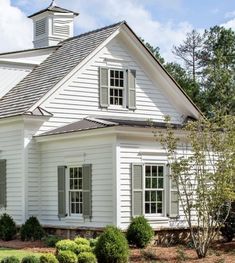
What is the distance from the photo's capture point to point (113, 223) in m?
19.8

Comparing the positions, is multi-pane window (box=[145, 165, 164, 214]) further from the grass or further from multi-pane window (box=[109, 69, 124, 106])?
multi-pane window (box=[109, 69, 124, 106])

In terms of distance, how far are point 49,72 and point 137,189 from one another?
23.8 feet

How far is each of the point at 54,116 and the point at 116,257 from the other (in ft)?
29.5

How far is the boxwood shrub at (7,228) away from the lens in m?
22.1

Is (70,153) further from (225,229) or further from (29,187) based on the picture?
(225,229)

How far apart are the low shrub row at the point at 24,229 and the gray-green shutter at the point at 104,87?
17.1 feet

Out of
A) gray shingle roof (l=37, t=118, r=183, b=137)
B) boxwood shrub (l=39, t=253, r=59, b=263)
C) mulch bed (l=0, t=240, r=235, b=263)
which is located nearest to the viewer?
boxwood shrub (l=39, t=253, r=59, b=263)

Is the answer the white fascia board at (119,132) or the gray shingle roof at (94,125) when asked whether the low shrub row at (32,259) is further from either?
the gray shingle roof at (94,125)

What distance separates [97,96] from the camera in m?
24.7

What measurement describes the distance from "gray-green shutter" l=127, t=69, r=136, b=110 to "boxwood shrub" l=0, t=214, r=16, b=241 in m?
6.37

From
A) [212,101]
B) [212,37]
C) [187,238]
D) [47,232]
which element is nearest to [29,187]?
[47,232]

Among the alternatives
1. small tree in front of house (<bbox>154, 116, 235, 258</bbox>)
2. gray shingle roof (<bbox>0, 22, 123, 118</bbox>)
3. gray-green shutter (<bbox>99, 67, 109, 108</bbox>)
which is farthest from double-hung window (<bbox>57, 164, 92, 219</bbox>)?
small tree in front of house (<bbox>154, 116, 235, 258</bbox>)

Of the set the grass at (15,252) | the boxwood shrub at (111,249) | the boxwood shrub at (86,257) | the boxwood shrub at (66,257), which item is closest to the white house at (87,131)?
the grass at (15,252)

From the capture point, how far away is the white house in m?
20.2
